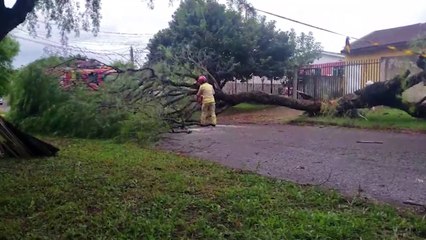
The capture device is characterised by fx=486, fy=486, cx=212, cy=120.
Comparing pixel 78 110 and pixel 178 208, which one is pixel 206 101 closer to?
pixel 78 110

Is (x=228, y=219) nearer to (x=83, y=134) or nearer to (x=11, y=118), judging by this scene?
(x=83, y=134)

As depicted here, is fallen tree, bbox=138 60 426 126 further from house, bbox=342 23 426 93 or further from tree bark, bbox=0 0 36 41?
tree bark, bbox=0 0 36 41

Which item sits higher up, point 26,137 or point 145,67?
point 145,67

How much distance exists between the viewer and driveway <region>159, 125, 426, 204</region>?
18.6ft

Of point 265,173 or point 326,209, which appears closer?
point 326,209

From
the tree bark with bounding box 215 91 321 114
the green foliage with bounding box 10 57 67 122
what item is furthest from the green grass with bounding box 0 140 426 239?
the tree bark with bounding box 215 91 321 114

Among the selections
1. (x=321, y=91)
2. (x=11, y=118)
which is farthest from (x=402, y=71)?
(x=11, y=118)

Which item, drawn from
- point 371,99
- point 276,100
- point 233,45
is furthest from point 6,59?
point 371,99

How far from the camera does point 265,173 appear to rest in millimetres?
6488

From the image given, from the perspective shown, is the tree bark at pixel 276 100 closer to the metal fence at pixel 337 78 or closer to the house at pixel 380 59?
the metal fence at pixel 337 78

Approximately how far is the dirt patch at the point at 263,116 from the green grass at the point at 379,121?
4.77 feet

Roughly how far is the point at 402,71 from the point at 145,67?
7105mm

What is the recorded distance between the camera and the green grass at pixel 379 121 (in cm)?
1238

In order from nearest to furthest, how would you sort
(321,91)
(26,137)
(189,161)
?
(189,161)
(26,137)
(321,91)
